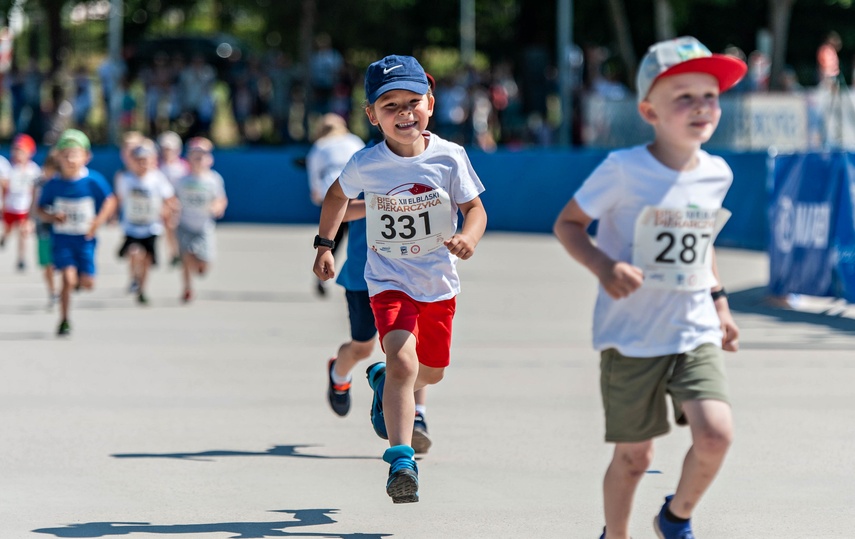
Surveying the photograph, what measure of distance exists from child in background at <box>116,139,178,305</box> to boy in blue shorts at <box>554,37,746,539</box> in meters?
10.5

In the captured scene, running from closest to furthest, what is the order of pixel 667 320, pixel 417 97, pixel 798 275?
pixel 667 320 → pixel 417 97 → pixel 798 275

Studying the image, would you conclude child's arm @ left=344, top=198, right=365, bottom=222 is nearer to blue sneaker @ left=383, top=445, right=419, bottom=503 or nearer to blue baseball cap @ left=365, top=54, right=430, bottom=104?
blue baseball cap @ left=365, top=54, right=430, bottom=104

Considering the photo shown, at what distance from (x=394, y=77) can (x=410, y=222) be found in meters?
0.57

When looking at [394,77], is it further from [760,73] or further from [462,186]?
[760,73]

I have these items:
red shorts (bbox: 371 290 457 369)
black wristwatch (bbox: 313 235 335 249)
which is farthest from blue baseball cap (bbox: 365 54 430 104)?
red shorts (bbox: 371 290 457 369)

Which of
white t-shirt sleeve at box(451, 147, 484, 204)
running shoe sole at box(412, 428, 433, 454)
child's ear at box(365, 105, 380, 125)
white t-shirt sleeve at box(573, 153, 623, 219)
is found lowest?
running shoe sole at box(412, 428, 433, 454)

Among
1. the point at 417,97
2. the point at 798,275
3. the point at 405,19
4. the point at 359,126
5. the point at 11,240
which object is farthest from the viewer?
the point at 405,19

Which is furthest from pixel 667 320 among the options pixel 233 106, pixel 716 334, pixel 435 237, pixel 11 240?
pixel 233 106

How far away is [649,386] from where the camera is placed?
16.3 feet

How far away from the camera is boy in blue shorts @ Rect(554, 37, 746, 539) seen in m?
4.94

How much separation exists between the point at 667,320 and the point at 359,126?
32.1 meters

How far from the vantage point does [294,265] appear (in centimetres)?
2014

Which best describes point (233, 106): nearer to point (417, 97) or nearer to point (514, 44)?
point (514, 44)

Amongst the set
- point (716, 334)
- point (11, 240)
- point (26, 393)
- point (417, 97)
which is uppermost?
point (417, 97)
